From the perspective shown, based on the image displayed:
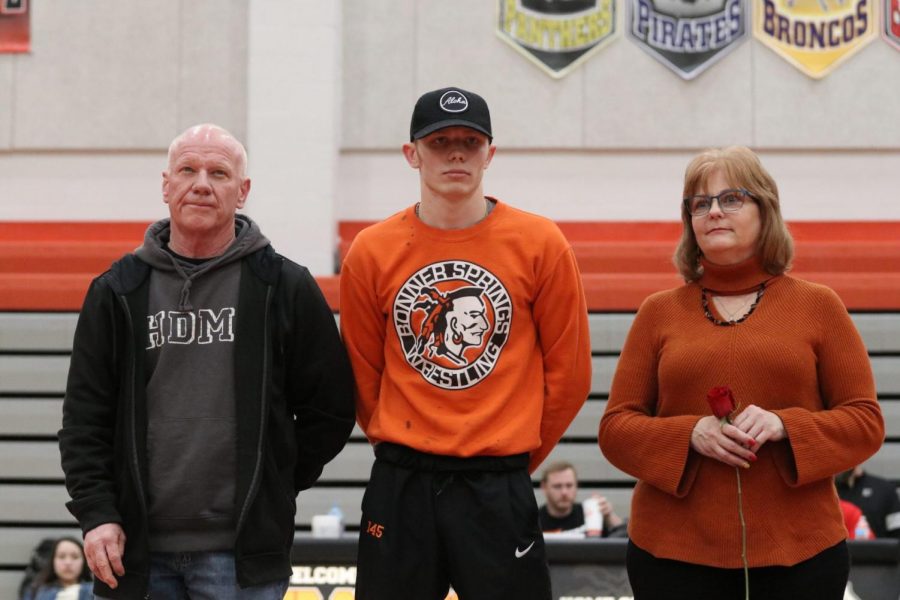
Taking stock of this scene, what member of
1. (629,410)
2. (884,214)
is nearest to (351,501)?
(884,214)

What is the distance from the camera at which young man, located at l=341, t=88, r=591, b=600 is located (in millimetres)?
2885

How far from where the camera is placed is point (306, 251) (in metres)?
9.29

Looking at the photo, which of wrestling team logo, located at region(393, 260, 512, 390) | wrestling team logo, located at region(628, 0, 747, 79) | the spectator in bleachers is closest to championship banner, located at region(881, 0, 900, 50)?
wrestling team logo, located at region(628, 0, 747, 79)

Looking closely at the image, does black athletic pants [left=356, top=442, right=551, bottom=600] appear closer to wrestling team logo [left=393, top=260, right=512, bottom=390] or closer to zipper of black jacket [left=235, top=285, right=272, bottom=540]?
wrestling team logo [left=393, top=260, right=512, bottom=390]

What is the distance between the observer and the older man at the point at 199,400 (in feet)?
9.07

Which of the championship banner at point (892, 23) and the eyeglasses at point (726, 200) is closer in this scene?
the eyeglasses at point (726, 200)

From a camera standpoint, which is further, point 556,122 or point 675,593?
point 556,122

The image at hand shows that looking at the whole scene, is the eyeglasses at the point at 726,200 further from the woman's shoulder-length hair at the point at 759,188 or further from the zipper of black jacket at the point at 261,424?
the zipper of black jacket at the point at 261,424

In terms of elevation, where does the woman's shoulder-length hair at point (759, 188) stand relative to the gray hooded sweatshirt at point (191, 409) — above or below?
above

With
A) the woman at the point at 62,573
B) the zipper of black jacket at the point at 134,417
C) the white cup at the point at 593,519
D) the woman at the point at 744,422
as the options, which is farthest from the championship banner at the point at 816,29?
the zipper of black jacket at the point at 134,417

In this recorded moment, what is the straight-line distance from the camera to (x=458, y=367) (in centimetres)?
294

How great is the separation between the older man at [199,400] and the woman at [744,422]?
88cm

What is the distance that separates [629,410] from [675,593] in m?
0.50

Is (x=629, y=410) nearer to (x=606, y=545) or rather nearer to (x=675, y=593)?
(x=675, y=593)
